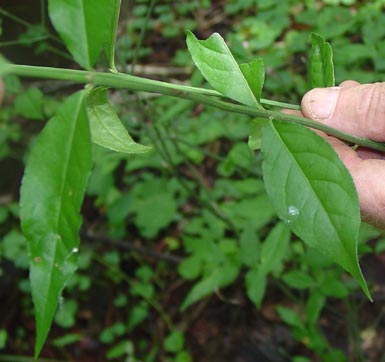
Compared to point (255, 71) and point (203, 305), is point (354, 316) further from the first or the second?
point (255, 71)

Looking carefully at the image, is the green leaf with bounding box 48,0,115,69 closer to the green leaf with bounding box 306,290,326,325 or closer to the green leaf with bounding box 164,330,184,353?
the green leaf with bounding box 306,290,326,325

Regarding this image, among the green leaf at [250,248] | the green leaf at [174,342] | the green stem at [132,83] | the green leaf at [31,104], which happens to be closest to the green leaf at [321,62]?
the green stem at [132,83]

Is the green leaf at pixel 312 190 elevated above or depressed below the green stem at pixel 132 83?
below

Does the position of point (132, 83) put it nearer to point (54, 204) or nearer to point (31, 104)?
point (54, 204)

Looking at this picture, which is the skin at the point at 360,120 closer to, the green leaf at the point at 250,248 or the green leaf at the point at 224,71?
the green leaf at the point at 224,71

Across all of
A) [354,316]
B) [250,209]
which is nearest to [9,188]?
[250,209]

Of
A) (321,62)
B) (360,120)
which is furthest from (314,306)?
(321,62)
